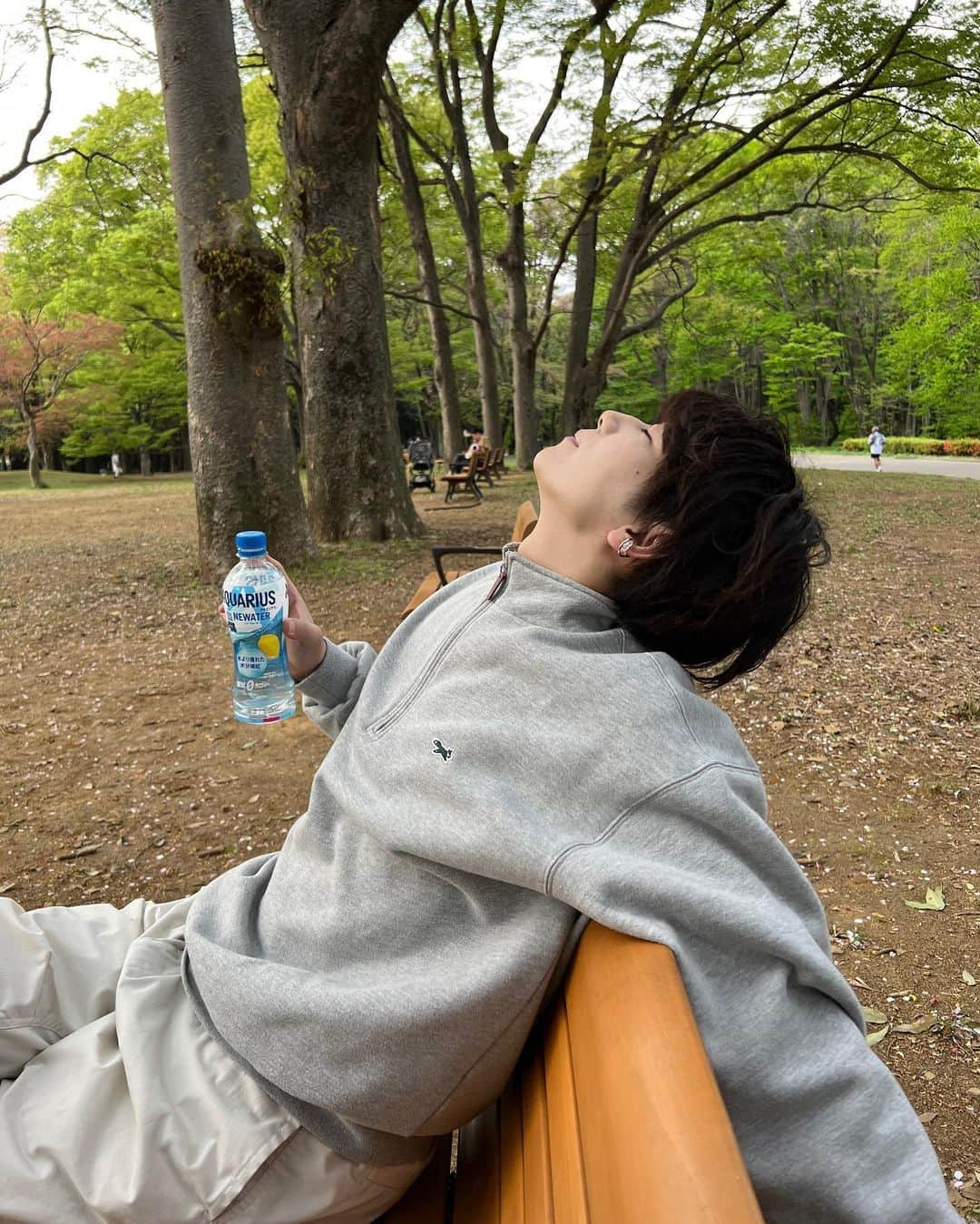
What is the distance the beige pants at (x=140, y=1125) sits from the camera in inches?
46.0

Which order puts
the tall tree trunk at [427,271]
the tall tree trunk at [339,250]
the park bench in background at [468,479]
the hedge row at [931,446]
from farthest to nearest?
the hedge row at [931,446], the tall tree trunk at [427,271], the park bench in background at [468,479], the tall tree trunk at [339,250]

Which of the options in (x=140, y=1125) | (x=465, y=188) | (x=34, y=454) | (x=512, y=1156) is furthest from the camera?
(x=34, y=454)

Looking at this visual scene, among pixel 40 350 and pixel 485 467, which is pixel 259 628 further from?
pixel 40 350

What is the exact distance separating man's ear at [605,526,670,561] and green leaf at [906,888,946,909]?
2306 millimetres

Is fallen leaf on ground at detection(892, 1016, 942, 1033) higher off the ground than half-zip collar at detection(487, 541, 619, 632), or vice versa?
half-zip collar at detection(487, 541, 619, 632)

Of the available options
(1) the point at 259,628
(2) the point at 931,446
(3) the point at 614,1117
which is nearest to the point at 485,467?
(1) the point at 259,628

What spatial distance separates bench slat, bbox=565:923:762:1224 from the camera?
26.0 inches

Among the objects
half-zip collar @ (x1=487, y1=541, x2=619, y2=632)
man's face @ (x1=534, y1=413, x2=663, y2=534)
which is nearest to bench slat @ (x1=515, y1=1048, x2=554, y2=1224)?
half-zip collar @ (x1=487, y1=541, x2=619, y2=632)

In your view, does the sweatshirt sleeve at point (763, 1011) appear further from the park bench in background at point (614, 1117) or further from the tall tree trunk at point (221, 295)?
the tall tree trunk at point (221, 295)

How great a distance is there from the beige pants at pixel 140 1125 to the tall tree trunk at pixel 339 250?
24.5 ft

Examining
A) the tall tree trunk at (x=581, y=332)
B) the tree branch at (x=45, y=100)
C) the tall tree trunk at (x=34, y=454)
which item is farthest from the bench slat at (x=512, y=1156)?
the tall tree trunk at (x=34, y=454)

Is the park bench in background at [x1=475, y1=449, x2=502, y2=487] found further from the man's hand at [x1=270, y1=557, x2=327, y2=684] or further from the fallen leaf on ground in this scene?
the man's hand at [x1=270, y1=557, x2=327, y2=684]

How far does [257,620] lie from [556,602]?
79cm

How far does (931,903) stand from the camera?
3.10m
